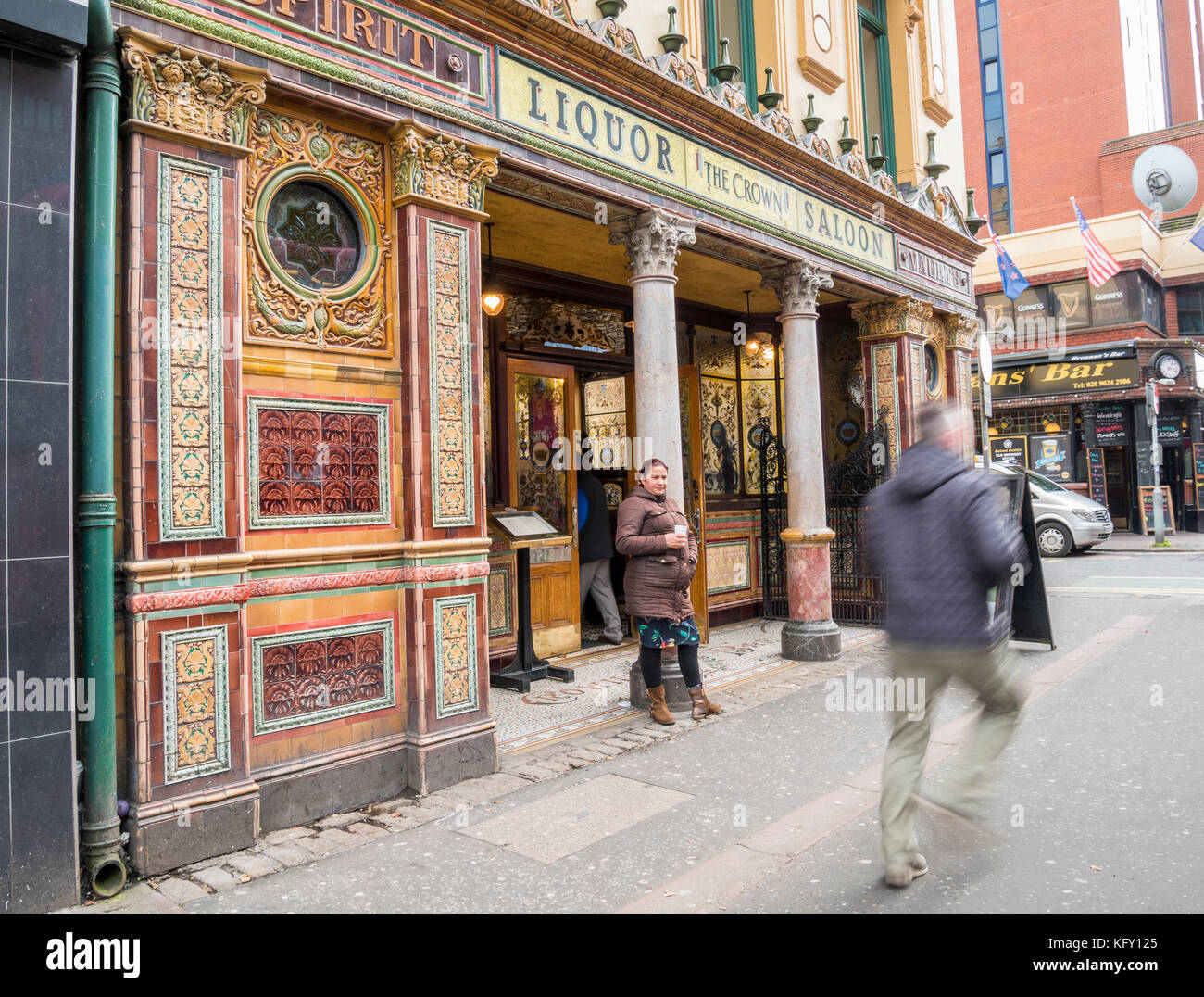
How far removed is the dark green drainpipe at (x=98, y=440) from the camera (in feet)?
12.2

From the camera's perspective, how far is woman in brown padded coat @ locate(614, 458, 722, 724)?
20.7ft

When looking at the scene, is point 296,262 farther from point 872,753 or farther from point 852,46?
point 852,46

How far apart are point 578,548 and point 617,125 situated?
4297mm

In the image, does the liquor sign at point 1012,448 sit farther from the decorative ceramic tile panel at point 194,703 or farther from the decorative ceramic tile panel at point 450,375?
the decorative ceramic tile panel at point 194,703

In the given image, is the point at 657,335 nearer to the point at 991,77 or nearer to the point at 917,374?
the point at 917,374

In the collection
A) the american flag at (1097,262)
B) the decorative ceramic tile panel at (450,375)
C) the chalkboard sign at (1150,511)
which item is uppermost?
the american flag at (1097,262)

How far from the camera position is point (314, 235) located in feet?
16.1

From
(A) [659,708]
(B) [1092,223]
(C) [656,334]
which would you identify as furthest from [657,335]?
(B) [1092,223]

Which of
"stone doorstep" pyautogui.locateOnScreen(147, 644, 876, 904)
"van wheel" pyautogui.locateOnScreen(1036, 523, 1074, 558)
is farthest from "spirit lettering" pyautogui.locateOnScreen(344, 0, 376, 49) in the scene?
"van wheel" pyautogui.locateOnScreen(1036, 523, 1074, 558)

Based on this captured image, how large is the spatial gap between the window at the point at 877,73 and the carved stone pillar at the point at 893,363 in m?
2.03

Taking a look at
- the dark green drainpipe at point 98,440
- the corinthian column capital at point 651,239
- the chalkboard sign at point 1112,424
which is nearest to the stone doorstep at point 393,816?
the dark green drainpipe at point 98,440

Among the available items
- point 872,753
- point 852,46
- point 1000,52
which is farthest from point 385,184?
point 1000,52

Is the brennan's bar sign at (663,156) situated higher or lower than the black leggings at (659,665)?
higher

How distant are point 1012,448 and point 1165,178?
36.0ft
